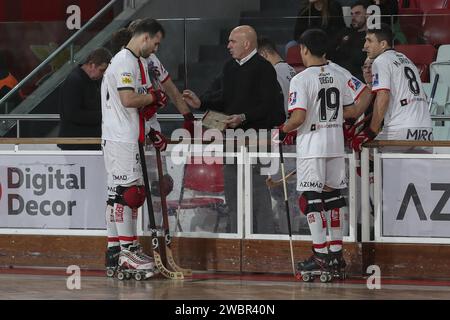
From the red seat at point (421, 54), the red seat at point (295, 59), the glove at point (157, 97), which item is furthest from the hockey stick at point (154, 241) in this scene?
the red seat at point (421, 54)

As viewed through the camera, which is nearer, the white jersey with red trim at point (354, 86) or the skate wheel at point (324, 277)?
the skate wheel at point (324, 277)

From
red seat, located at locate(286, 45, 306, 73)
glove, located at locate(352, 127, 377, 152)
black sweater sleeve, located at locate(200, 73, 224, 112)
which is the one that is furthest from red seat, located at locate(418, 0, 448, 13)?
glove, located at locate(352, 127, 377, 152)

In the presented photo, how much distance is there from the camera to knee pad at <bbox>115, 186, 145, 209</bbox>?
36.6 ft

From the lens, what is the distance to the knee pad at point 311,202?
1104cm

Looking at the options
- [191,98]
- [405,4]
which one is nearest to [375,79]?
[191,98]

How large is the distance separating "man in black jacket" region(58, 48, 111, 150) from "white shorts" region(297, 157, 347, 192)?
216cm

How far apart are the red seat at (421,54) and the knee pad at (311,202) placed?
254 cm

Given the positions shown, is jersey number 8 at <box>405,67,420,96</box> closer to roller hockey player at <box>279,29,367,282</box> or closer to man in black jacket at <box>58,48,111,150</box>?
roller hockey player at <box>279,29,367,282</box>

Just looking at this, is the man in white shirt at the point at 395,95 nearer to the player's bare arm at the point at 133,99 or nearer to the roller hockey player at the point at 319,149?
the roller hockey player at the point at 319,149
